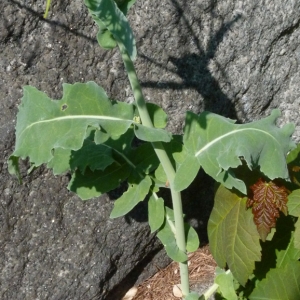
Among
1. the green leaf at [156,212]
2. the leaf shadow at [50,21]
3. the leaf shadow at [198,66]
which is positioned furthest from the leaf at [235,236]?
the leaf shadow at [50,21]

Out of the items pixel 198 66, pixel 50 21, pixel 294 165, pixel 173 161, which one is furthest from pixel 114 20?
pixel 294 165

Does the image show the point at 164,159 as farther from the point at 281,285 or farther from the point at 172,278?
the point at 172,278

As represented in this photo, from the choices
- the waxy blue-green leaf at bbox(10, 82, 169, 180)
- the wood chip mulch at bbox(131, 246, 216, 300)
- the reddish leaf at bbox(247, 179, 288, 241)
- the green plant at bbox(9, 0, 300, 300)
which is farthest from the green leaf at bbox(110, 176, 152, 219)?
the wood chip mulch at bbox(131, 246, 216, 300)

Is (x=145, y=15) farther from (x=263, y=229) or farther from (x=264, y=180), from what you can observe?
(x=263, y=229)

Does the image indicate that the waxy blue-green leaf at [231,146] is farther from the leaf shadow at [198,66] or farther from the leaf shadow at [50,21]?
the leaf shadow at [50,21]

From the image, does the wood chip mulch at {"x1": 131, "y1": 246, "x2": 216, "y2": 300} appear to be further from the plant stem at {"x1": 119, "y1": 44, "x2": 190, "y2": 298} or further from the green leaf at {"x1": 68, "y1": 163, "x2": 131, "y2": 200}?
the green leaf at {"x1": 68, "y1": 163, "x2": 131, "y2": 200}

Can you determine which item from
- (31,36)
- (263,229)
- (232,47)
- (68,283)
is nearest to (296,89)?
(232,47)

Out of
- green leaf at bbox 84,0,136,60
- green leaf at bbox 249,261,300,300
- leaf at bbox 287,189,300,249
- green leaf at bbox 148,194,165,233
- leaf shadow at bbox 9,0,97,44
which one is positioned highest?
leaf shadow at bbox 9,0,97,44
